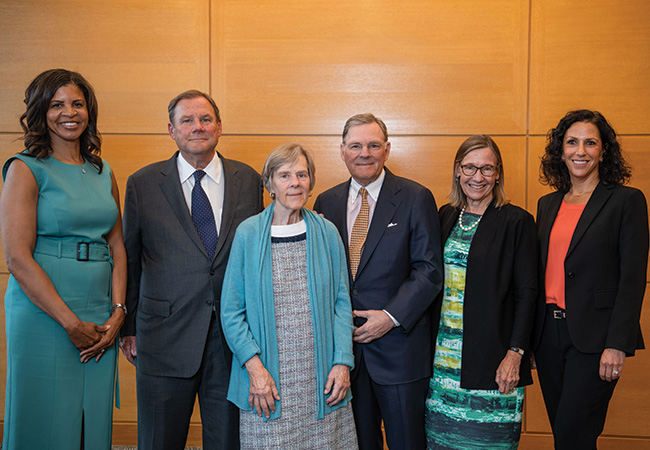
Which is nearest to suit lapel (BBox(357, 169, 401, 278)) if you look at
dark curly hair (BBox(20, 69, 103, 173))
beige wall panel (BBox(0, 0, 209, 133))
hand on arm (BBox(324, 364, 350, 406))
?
hand on arm (BBox(324, 364, 350, 406))

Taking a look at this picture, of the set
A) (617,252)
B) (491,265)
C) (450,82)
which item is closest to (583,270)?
(617,252)

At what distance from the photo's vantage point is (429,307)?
243 cm

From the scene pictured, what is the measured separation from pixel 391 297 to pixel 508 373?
0.63m

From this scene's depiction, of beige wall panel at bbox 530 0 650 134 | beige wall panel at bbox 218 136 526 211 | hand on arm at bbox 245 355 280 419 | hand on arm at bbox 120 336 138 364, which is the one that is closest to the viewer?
hand on arm at bbox 245 355 280 419

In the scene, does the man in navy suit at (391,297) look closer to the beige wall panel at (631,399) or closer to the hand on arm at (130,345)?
the hand on arm at (130,345)

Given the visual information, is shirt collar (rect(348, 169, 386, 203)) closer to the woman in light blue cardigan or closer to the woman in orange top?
the woman in light blue cardigan

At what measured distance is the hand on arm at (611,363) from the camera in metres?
2.21

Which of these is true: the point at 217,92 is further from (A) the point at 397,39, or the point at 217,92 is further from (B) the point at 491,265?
(B) the point at 491,265

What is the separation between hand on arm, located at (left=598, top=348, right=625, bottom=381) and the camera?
221 cm

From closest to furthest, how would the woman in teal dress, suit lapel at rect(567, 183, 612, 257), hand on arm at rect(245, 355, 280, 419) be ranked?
hand on arm at rect(245, 355, 280, 419) → the woman in teal dress → suit lapel at rect(567, 183, 612, 257)

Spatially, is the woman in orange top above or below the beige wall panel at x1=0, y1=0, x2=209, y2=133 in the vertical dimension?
below

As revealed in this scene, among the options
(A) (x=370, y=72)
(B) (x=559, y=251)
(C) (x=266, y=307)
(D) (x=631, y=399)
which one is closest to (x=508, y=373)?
(B) (x=559, y=251)

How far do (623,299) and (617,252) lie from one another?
22cm

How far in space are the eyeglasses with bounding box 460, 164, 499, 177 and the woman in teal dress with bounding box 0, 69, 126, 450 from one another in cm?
170
